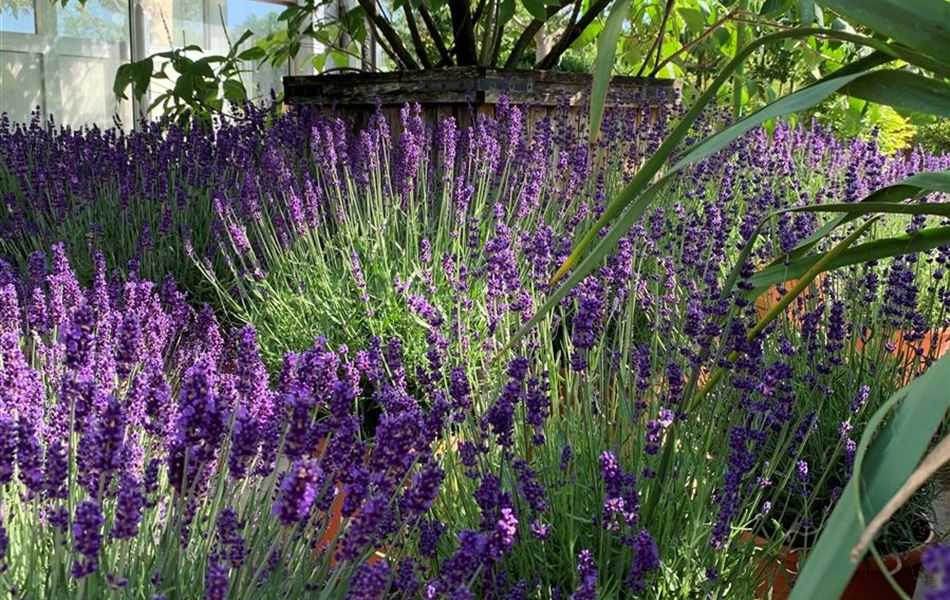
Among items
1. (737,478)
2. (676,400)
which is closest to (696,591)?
(737,478)

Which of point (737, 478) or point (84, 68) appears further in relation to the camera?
point (84, 68)

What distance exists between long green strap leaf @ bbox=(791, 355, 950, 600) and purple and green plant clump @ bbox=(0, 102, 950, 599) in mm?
362

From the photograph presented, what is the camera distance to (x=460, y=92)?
419 centimetres

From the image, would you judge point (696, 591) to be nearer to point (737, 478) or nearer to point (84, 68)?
point (737, 478)

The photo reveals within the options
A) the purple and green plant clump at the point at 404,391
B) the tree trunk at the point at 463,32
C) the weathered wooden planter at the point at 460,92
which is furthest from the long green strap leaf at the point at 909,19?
the tree trunk at the point at 463,32

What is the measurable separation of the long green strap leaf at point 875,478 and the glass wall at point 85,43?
17.7 feet

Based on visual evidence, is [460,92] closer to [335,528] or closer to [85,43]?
[335,528]

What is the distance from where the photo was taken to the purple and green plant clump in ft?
4.04

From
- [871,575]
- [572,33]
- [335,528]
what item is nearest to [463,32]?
[572,33]

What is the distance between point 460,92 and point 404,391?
8.46ft

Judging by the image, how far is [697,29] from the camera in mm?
4559

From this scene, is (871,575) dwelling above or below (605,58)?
below

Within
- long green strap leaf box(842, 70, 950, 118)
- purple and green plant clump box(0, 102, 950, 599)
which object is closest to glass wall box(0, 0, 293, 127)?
purple and green plant clump box(0, 102, 950, 599)

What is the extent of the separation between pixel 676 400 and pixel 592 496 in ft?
0.74
